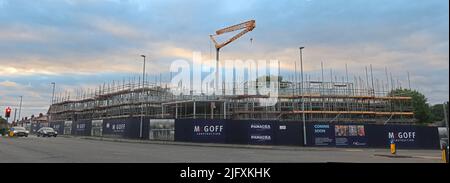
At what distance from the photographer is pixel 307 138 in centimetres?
3191

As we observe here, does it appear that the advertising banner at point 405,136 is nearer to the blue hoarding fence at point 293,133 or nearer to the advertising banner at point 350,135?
the blue hoarding fence at point 293,133

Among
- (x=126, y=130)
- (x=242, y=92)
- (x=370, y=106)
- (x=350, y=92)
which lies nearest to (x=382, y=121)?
(x=370, y=106)

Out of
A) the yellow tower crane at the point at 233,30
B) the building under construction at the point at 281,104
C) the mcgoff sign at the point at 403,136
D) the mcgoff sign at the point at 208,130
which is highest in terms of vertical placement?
the yellow tower crane at the point at 233,30

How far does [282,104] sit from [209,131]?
2059 centimetres

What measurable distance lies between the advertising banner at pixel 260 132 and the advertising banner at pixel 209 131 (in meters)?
2.44

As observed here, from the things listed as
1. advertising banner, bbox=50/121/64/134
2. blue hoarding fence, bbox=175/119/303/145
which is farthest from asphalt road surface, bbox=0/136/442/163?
advertising banner, bbox=50/121/64/134

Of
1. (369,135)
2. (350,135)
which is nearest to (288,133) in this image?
(350,135)

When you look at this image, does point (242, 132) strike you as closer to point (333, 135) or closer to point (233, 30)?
point (333, 135)

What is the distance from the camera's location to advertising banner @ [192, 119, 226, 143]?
103 feet

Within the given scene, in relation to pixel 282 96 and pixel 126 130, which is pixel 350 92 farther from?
pixel 126 130

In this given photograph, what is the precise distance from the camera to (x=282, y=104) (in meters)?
49.5

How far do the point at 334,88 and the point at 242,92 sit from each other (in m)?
13.9

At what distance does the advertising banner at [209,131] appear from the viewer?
31250 mm

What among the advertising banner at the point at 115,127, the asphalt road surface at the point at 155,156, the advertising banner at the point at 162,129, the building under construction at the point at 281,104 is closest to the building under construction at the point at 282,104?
the building under construction at the point at 281,104
